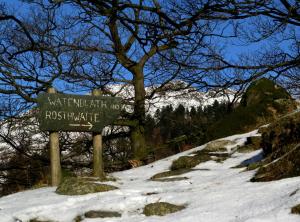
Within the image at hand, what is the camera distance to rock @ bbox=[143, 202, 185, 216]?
16.0ft

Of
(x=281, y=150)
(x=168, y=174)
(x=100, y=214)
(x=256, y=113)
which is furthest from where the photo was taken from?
(x=256, y=113)

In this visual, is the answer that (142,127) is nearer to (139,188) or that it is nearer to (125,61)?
(125,61)

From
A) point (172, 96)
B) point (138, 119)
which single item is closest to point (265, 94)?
point (172, 96)

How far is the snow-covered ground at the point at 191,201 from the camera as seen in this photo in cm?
410

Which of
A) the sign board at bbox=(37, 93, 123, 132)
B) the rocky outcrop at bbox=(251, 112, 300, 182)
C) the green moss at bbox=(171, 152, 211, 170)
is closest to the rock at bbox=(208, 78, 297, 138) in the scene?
the green moss at bbox=(171, 152, 211, 170)

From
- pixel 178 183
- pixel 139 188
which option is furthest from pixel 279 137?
pixel 139 188

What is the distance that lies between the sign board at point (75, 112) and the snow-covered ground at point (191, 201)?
1.34 meters

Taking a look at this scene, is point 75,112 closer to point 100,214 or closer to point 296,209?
point 100,214

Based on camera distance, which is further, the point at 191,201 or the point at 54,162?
the point at 54,162

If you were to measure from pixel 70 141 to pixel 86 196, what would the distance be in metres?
9.97

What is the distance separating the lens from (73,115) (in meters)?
8.26

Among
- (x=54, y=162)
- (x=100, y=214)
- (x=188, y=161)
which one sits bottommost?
(x=100, y=214)

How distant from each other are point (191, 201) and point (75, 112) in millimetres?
3741

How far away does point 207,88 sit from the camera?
12.2 meters
